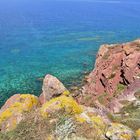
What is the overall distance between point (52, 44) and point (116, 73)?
62.2 meters

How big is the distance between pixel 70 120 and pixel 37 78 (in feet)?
164

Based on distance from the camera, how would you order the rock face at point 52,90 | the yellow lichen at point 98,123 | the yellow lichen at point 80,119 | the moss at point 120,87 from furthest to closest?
1. the moss at point 120,87
2. the rock face at point 52,90
3. the yellow lichen at point 80,119
4. the yellow lichen at point 98,123

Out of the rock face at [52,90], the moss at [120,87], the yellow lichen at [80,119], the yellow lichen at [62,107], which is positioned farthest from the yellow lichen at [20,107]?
the moss at [120,87]

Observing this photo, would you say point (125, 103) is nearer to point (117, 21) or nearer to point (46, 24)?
point (46, 24)

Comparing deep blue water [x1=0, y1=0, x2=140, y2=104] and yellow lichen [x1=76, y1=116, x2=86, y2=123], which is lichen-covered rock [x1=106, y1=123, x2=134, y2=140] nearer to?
yellow lichen [x1=76, y1=116, x2=86, y2=123]

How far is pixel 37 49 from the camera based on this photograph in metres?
99.4

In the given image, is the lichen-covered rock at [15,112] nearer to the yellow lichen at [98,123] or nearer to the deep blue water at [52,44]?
the yellow lichen at [98,123]

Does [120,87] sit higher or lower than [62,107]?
lower

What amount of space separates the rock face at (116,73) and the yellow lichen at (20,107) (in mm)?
15240

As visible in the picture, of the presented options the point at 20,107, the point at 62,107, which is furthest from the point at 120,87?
the point at 62,107

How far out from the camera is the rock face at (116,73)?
140ft

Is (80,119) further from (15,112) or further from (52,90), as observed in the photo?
(52,90)

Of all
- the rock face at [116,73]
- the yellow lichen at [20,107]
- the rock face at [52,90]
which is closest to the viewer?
the yellow lichen at [20,107]

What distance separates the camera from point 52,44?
10725 centimetres
